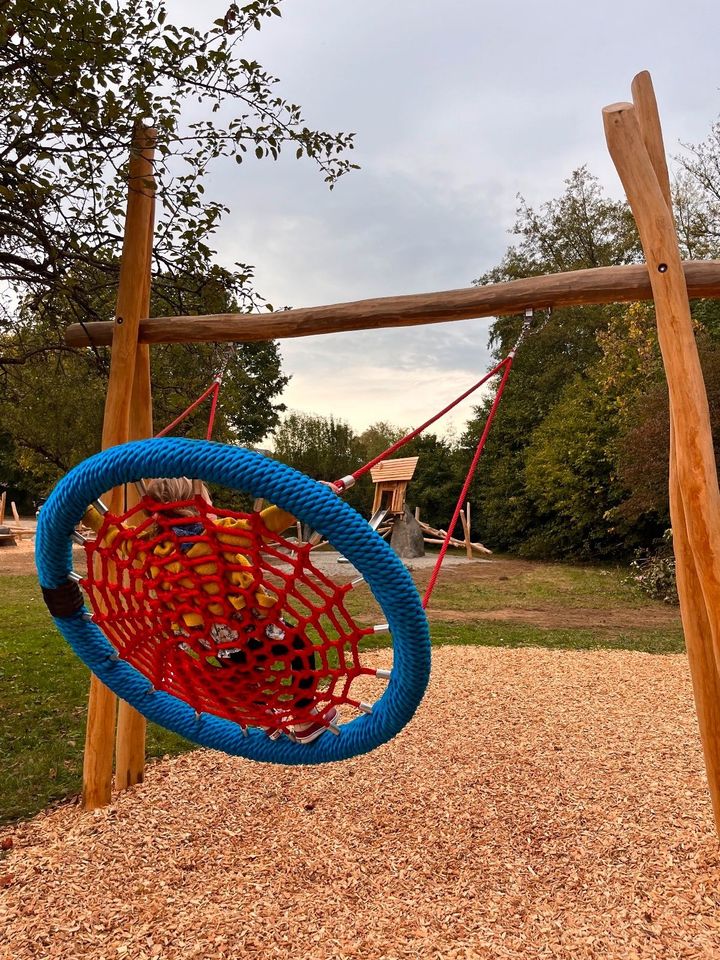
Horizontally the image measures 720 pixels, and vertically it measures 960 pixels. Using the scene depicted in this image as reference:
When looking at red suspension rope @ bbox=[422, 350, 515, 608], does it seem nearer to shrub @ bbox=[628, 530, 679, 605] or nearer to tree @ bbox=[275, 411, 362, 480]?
shrub @ bbox=[628, 530, 679, 605]

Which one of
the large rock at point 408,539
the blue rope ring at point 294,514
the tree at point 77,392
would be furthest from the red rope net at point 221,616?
the large rock at point 408,539

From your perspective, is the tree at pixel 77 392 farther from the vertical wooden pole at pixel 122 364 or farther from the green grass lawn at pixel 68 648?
the green grass lawn at pixel 68 648

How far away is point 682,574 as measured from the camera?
2.71m

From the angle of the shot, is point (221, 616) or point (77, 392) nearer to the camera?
point (221, 616)

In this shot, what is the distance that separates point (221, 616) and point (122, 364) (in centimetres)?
174

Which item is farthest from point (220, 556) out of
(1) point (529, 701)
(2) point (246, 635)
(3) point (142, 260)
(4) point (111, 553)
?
(1) point (529, 701)

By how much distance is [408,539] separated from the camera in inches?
696

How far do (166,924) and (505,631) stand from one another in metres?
6.39

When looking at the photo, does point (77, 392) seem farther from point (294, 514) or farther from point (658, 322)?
point (294, 514)

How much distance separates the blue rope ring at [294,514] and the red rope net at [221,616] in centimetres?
10

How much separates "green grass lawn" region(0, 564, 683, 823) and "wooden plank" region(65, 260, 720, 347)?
2.62m

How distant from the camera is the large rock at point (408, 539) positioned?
57.5ft

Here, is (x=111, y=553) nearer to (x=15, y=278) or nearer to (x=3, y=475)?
(x=15, y=278)

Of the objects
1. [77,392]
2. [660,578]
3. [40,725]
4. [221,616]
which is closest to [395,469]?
[40,725]
